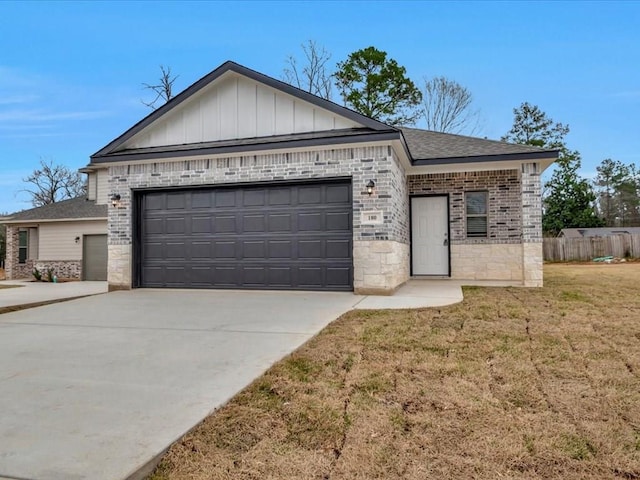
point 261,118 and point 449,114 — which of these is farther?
point 449,114

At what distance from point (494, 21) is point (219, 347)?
59.2 ft

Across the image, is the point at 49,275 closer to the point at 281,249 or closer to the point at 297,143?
the point at 281,249

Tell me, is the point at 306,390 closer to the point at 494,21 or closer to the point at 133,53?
the point at 494,21

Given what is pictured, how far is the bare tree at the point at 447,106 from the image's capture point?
87.9 feet

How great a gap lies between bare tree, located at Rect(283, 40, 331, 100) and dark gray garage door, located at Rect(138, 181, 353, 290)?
693 inches

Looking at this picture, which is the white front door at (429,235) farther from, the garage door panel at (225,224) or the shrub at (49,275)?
the shrub at (49,275)

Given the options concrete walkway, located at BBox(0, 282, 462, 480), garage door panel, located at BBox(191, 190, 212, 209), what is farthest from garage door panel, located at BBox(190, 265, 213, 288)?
concrete walkway, located at BBox(0, 282, 462, 480)

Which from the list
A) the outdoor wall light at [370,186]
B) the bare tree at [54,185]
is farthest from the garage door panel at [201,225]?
the bare tree at [54,185]

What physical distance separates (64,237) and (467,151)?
15353 millimetres

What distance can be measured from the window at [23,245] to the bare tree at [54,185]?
17.5 meters

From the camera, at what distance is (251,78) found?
9.30 meters

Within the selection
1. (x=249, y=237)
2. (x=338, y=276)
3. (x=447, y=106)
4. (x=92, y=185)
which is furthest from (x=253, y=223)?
(x=447, y=106)

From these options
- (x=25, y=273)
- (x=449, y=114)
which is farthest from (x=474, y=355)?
(x=449, y=114)

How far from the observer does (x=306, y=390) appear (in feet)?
9.97
